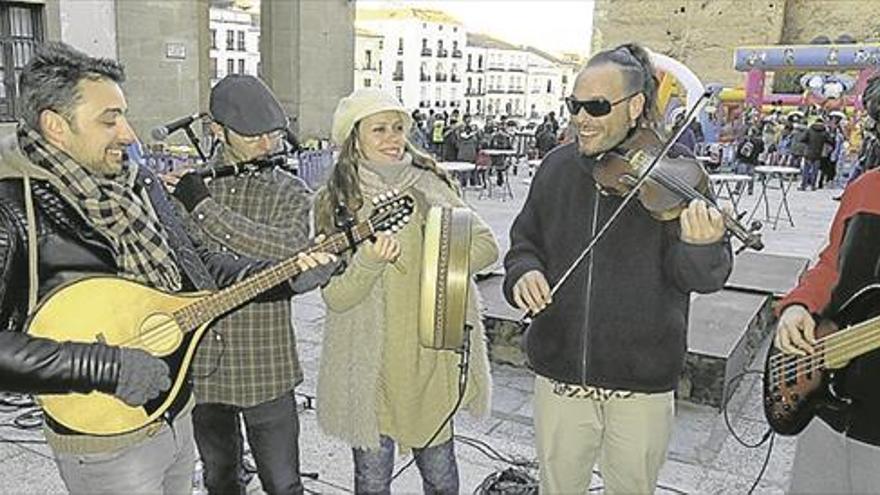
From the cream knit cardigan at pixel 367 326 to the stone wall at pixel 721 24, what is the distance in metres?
31.4

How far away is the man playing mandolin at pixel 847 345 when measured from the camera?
1.71 meters

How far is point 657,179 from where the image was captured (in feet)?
6.15

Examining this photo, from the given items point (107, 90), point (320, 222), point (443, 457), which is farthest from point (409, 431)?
point (107, 90)

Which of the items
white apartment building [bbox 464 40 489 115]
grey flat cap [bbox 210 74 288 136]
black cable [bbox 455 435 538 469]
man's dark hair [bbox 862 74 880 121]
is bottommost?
black cable [bbox 455 435 538 469]

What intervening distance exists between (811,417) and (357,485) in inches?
53.1

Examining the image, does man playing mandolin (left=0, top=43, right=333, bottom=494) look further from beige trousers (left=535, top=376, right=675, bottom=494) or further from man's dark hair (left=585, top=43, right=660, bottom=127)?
man's dark hair (left=585, top=43, right=660, bottom=127)

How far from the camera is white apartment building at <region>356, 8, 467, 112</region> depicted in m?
68.9

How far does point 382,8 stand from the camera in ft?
236

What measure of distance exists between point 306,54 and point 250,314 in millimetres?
12747

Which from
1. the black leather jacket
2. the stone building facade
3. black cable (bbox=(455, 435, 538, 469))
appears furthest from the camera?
the stone building facade

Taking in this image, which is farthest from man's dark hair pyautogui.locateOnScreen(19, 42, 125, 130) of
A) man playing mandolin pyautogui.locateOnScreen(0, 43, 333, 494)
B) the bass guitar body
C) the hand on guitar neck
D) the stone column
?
the stone column

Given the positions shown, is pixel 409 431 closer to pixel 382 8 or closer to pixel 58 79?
pixel 58 79

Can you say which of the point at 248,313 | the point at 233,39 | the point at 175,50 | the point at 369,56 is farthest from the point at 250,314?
the point at 369,56

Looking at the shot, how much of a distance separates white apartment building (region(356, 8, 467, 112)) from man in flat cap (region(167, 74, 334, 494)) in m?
64.9
